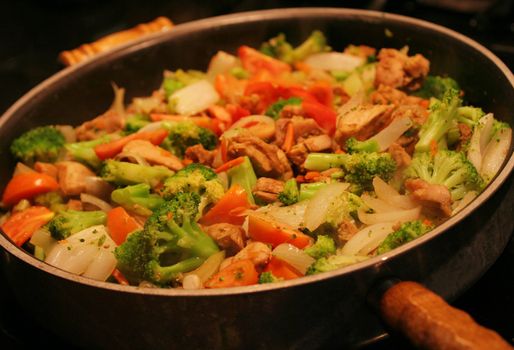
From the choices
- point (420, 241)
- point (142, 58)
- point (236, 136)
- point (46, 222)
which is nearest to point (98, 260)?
point (46, 222)

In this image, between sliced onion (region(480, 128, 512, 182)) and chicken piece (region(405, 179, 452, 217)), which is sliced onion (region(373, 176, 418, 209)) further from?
sliced onion (region(480, 128, 512, 182))

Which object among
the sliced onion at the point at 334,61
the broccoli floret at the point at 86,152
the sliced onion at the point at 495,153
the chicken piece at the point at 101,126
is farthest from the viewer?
the sliced onion at the point at 334,61

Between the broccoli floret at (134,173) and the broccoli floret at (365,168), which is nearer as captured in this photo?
the broccoli floret at (365,168)

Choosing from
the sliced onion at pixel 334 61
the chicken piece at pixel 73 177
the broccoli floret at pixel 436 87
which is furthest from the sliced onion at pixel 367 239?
the sliced onion at pixel 334 61

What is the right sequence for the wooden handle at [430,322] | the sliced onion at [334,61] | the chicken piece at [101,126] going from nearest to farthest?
the wooden handle at [430,322] → the chicken piece at [101,126] → the sliced onion at [334,61]

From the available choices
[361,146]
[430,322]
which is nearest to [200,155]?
[361,146]

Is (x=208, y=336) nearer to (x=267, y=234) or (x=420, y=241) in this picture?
(x=267, y=234)

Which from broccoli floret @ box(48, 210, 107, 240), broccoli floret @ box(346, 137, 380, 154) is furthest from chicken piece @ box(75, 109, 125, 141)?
broccoli floret @ box(346, 137, 380, 154)

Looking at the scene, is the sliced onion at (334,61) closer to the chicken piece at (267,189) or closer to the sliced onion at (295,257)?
the chicken piece at (267,189)
